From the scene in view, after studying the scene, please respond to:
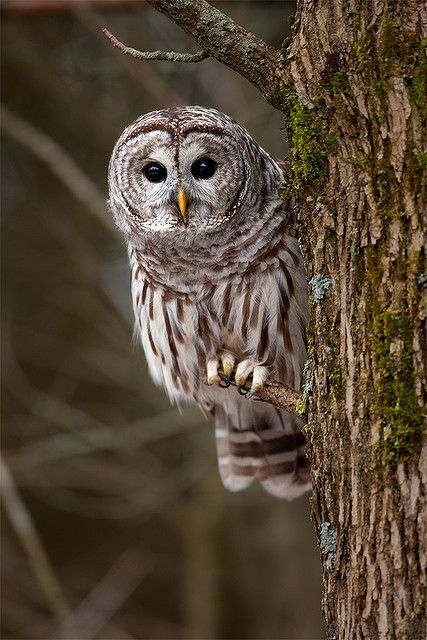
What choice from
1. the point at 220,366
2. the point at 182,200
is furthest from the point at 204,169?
the point at 220,366

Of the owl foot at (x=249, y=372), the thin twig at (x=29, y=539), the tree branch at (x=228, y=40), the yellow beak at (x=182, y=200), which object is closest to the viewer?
the tree branch at (x=228, y=40)

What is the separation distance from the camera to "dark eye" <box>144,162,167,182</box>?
374cm

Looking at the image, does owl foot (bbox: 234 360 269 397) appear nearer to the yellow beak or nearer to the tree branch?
the yellow beak

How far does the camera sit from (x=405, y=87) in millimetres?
2350

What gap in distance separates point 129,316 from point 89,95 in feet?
5.50

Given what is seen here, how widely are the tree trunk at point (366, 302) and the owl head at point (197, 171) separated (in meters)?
1.05

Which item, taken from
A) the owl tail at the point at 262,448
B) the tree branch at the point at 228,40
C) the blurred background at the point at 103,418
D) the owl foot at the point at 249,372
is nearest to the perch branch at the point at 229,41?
the tree branch at the point at 228,40

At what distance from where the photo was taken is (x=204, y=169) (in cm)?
371

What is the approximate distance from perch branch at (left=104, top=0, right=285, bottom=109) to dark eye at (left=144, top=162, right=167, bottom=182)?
1.08 meters

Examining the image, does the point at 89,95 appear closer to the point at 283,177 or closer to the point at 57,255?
the point at 57,255

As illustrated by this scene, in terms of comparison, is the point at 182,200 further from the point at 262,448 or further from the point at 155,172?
the point at 262,448

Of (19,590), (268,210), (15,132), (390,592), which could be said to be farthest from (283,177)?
(19,590)

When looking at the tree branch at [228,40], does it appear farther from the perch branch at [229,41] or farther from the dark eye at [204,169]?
the dark eye at [204,169]

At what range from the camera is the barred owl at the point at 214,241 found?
11.9 ft
